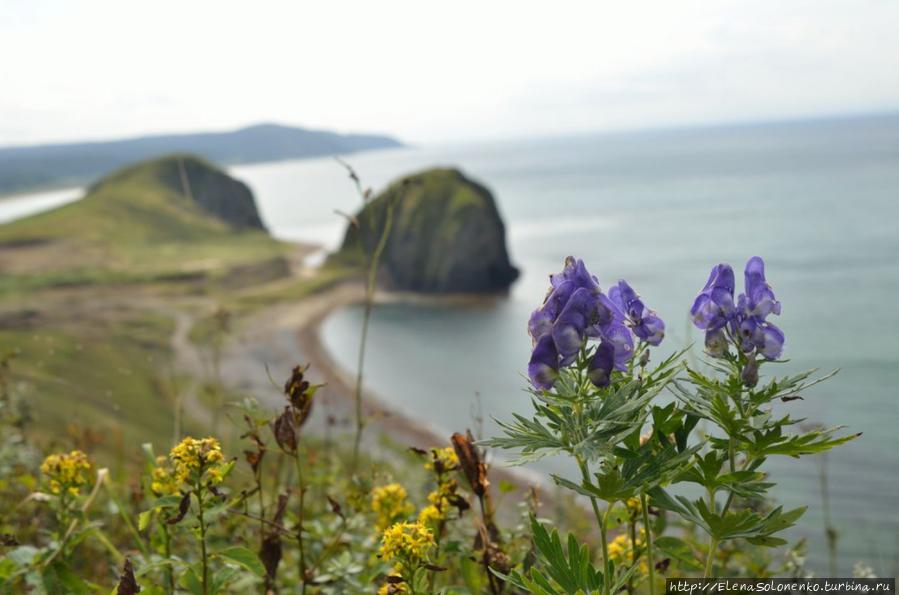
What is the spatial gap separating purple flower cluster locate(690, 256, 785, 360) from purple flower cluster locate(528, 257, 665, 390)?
0.82 feet

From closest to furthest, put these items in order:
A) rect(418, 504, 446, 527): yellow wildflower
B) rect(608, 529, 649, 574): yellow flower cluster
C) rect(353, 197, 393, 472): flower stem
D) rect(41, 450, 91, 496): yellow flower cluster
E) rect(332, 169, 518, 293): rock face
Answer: rect(608, 529, 649, 574): yellow flower cluster < rect(418, 504, 446, 527): yellow wildflower < rect(41, 450, 91, 496): yellow flower cluster < rect(353, 197, 393, 472): flower stem < rect(332, 169, 518, 293): rock face

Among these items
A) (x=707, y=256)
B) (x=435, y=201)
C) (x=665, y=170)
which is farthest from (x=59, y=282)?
(x=665, y=170)

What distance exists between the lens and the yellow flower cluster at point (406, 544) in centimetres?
256

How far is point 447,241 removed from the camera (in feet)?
245

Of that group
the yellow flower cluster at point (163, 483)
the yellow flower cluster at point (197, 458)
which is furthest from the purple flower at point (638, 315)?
the yellow flower cluster at point (163, 483)

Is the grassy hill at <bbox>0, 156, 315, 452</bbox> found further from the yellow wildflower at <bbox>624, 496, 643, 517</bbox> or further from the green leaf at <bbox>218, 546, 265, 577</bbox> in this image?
the yellow wildflower at <bbox>624, 496, 643, 517</bbox>

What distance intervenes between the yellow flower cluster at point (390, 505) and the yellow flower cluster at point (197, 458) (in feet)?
3.55

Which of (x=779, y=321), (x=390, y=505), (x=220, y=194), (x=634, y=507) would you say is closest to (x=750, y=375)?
(x=634, y=507)

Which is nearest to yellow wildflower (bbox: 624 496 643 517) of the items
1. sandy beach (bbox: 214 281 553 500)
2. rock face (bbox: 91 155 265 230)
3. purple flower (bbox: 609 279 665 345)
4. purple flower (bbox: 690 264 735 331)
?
purple flower (bbox: 609 279 665 345)

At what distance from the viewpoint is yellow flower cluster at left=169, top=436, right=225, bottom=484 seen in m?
2.73

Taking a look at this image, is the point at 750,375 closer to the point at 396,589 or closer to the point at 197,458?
the point at 396,589

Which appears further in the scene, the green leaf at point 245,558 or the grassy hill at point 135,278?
the grassy hill at point 135,278

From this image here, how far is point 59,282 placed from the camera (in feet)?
251

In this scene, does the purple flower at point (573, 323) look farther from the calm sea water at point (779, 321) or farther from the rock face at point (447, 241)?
the rock face at point (447, 241)
